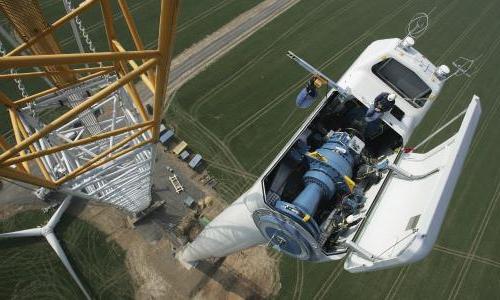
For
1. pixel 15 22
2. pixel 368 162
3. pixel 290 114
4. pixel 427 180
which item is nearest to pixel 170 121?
pixel 290 114

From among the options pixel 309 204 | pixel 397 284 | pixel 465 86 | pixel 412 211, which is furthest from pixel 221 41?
pixel 412 211

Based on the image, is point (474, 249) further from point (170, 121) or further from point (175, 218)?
point (170, 121)

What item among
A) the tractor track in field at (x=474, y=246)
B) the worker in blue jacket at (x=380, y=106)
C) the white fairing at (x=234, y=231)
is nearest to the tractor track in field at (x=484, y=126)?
the tractor track in field at (x=474, y=246)

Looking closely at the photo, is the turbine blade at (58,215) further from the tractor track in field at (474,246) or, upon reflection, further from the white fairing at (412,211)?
the tractor track in field at (474,246)

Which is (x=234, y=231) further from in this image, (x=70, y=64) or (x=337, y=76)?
(x=337, y=76)

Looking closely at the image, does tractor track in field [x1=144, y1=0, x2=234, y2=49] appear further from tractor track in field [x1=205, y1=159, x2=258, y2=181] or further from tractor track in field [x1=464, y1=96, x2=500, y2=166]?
tractor track in field [x1=464, y1=96, x2=500, y2=166]
